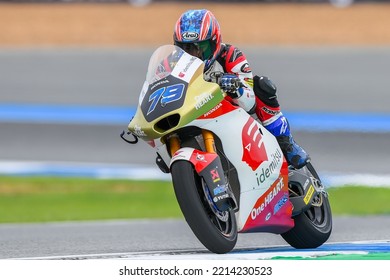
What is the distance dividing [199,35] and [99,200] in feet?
18.1

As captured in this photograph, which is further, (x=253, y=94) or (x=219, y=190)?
(x=253, y=94)

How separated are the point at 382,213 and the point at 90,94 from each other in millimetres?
6555

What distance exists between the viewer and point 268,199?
6344mm

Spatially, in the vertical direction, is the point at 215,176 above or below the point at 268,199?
above

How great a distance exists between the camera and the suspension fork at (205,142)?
5965mm

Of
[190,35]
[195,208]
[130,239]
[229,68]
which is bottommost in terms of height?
[130,239]

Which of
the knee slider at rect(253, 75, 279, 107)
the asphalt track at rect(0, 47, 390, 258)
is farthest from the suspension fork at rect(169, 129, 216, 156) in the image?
the asphalt track at rect(0, 47, 390, 258)

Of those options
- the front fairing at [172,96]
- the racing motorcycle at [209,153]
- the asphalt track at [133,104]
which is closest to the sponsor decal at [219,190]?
the racing motorcycle at [209,153]

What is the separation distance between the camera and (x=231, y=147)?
6113 millimetres

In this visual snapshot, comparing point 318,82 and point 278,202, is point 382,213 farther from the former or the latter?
point 318,82

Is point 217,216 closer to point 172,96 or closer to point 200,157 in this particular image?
point 200,157

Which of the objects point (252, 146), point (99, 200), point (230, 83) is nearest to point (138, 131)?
point (230, 83)

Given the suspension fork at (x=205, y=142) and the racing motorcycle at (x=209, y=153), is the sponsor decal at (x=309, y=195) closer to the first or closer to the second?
the racing motorcycle at (x=209, y=153)
